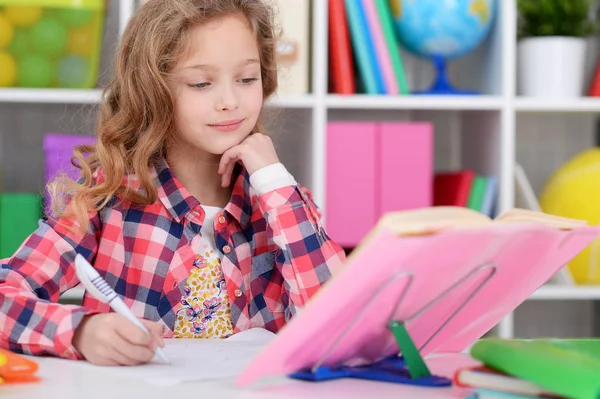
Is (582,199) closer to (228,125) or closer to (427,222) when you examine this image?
(228,125)

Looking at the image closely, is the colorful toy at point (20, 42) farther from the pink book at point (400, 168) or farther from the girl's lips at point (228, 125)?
the girl's lips at point (228, 125)

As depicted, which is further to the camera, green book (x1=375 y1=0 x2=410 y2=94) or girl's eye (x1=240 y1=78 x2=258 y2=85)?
green book (x1=375 y1=0 x2=410 y2=94)

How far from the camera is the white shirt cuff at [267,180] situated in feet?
4.03

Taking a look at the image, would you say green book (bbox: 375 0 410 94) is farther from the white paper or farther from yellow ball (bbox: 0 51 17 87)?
the white paper

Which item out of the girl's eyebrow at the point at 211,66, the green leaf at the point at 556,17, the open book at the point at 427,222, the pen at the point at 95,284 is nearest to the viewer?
the open book at the point at 427,222

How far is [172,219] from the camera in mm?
1286

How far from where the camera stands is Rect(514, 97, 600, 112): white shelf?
7.19 ft

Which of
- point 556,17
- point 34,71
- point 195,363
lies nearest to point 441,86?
point 556,17

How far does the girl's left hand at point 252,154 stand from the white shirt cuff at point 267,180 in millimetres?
13

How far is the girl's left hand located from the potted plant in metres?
1.18

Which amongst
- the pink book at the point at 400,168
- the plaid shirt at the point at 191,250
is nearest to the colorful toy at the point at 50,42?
the pink book at the point at 400,168

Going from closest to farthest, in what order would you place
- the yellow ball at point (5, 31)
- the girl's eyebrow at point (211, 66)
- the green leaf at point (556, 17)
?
the girl's eyebrow at point (211, 66) < the yellow ball at point (5, 31) < the green leaf at point (556, 17)

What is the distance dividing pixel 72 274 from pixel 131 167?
20 cm

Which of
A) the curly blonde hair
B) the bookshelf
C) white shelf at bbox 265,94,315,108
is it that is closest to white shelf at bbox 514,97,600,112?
the bookshelf
